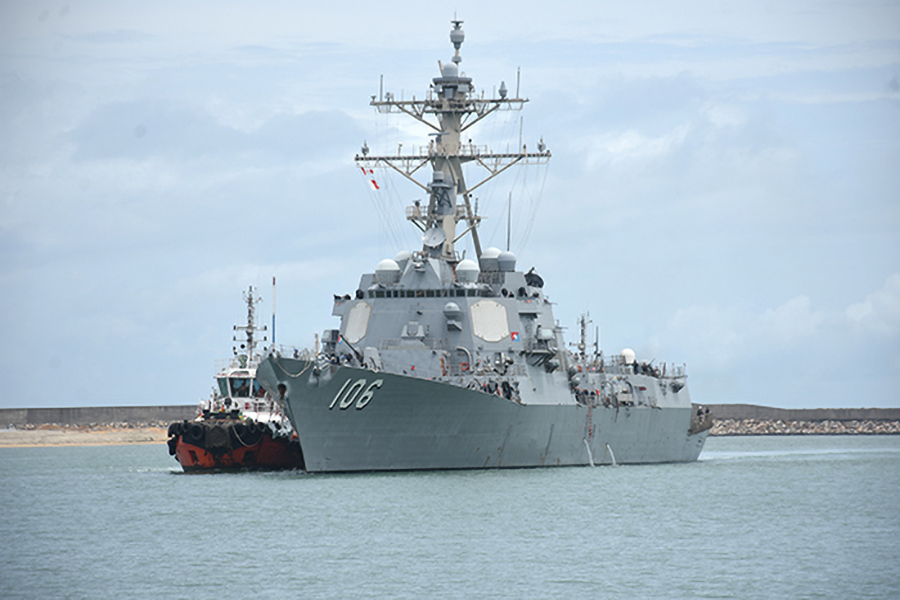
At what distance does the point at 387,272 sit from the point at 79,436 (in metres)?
37.9

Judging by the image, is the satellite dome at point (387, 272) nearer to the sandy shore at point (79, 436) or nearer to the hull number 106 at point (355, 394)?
the hull number 106 at point (355, 394)

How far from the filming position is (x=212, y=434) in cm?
3081

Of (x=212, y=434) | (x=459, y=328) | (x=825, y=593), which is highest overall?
(x=459, y=328)

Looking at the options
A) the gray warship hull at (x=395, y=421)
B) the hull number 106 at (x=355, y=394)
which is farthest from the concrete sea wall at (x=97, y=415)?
the hull number 106 at (x=355, y=394)

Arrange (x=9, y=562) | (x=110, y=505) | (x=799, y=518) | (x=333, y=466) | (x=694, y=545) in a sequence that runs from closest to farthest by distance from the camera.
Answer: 1. (x=9, y=562)
2. (x=694, y=545)
3. (x=799, y=518)
4. (x=110, y=505)
5. (x=333, y=466)

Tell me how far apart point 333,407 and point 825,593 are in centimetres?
1252

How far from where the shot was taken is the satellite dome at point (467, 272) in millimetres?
31047

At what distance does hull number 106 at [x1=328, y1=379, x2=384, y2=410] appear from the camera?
86.1 ft

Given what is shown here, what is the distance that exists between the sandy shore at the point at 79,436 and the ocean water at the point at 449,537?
3029 cm

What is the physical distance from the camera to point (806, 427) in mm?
85500

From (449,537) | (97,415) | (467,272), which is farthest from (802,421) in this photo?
(449,537)

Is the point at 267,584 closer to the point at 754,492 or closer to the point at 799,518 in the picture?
the point at 799,518

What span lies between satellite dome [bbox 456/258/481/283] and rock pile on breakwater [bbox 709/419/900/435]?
56399 mm

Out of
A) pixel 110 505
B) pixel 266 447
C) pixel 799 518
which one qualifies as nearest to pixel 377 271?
pixel 266 447
